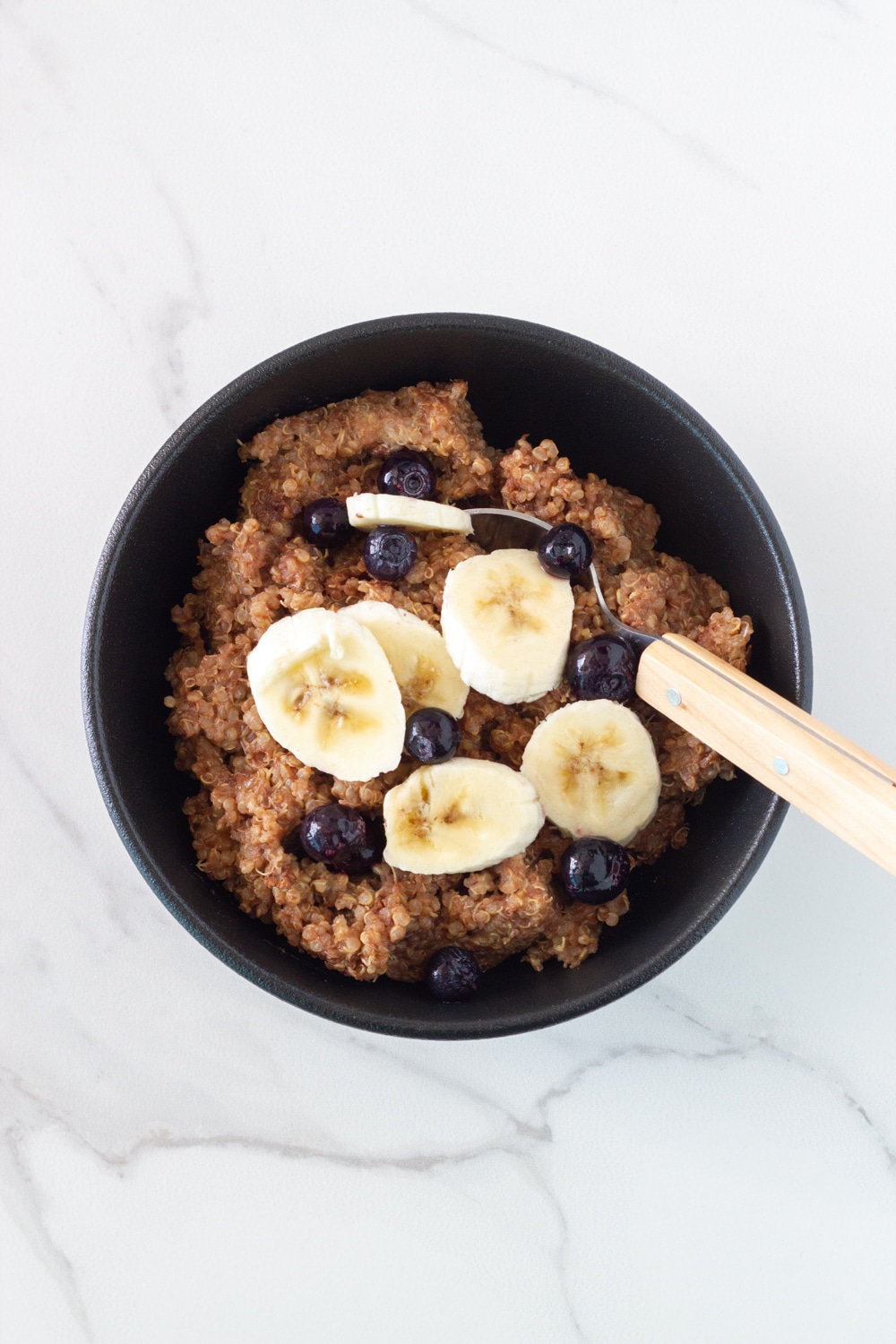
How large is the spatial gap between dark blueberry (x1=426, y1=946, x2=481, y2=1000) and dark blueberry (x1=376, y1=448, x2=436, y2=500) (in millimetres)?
904

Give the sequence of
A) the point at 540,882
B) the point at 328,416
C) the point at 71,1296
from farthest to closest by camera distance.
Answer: the point at 71,1296
the point at 328,416
the point at 540,882

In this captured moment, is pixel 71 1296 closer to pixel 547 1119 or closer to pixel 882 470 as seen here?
pixel 547 1119

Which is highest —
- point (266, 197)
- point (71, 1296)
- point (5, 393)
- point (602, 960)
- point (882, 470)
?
point (882, 470)

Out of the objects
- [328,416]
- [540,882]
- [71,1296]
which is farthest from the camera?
[71,1296]

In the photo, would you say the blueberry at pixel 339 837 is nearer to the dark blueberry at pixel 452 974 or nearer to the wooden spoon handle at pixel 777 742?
the dark blueberry at pixel 452 974

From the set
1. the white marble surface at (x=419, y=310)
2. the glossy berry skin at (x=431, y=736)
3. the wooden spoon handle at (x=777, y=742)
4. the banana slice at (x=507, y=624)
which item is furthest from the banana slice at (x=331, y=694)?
the white marble surface at (x=419, y=310)

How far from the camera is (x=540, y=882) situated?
7.68ft

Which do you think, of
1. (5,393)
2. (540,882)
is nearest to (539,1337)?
(540,882)

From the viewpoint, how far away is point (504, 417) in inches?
104

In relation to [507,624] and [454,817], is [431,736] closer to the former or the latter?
[454,817]

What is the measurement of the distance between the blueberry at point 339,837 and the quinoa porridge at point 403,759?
0.04 meters

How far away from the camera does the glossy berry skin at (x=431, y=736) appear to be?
2.30 metres

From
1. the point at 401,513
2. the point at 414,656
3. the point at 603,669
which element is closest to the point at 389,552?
the point at 401,513

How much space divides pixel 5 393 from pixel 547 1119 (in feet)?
6.70
